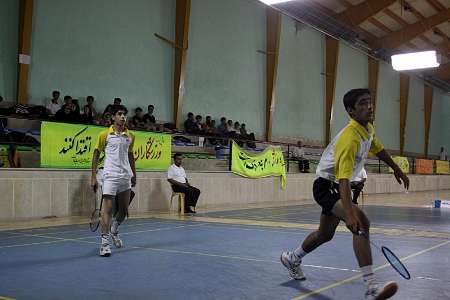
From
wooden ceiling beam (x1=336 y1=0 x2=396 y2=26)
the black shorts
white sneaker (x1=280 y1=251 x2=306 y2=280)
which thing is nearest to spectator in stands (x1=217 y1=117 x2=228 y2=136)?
wooden ceiling beam (x1=336 y1=0 x2=396 y2=26)

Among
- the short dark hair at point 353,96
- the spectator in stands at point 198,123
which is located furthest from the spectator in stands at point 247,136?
the short dark hair at point 353,96

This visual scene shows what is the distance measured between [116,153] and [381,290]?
3.93m

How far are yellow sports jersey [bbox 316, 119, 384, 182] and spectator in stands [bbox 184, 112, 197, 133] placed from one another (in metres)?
13.2

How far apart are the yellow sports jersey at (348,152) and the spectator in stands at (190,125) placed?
13155mm

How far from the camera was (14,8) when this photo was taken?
13.5 metres

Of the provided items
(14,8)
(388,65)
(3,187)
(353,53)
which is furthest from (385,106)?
(3,187)

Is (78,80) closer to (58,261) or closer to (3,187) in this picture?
(3,187)

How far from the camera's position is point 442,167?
33312mm

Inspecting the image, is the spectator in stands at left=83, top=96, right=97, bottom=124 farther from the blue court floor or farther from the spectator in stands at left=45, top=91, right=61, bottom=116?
the blue court floor

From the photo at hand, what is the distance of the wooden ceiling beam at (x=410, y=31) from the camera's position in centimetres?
2731

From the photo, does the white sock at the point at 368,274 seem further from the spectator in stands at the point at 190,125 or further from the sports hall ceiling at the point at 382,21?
the sports hall ceiling at the point at 382,21

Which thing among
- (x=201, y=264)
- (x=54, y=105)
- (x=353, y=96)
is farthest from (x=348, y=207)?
(x=54, y=105)

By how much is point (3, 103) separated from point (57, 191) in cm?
343

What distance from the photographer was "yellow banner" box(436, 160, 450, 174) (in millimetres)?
32594
